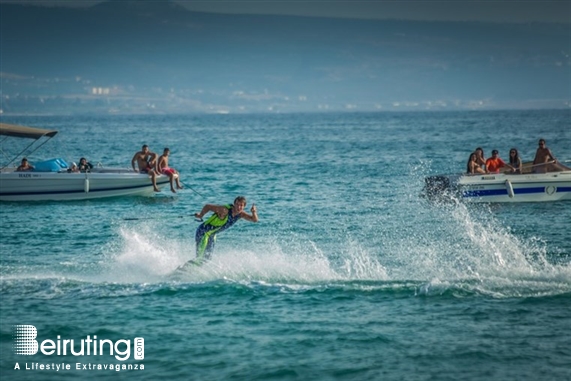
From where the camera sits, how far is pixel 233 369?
12.6 meters

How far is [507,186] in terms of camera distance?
2822cm

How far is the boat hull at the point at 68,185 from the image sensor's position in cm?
3064

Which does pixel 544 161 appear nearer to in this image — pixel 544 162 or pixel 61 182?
pixel 544 162

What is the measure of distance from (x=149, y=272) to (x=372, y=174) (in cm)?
2645

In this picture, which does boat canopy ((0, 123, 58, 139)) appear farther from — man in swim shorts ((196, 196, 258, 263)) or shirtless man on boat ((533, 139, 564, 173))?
shirtless man on boat ((533, 139, 564, 173))

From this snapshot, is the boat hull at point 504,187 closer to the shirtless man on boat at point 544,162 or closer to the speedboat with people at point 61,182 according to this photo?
the shirtless man on boat at point 544,162

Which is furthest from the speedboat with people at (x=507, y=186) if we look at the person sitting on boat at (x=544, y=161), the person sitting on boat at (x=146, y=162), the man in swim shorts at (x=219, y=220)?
the man in swim shorts at (x=219, y=220)

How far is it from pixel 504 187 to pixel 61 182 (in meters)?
14.9

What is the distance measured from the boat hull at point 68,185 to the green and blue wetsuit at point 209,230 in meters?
14.6

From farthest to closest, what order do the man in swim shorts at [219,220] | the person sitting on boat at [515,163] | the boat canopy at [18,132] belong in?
the boat canopy at [18,132], the person sitting on boat at [515,163], the man in swim shorts at [219,220]

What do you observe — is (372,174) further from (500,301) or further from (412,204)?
(500,301)

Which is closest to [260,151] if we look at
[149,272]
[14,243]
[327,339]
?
[14,243]

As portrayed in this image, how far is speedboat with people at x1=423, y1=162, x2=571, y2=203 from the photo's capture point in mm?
27969

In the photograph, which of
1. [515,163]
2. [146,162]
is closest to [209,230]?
[515,163]
